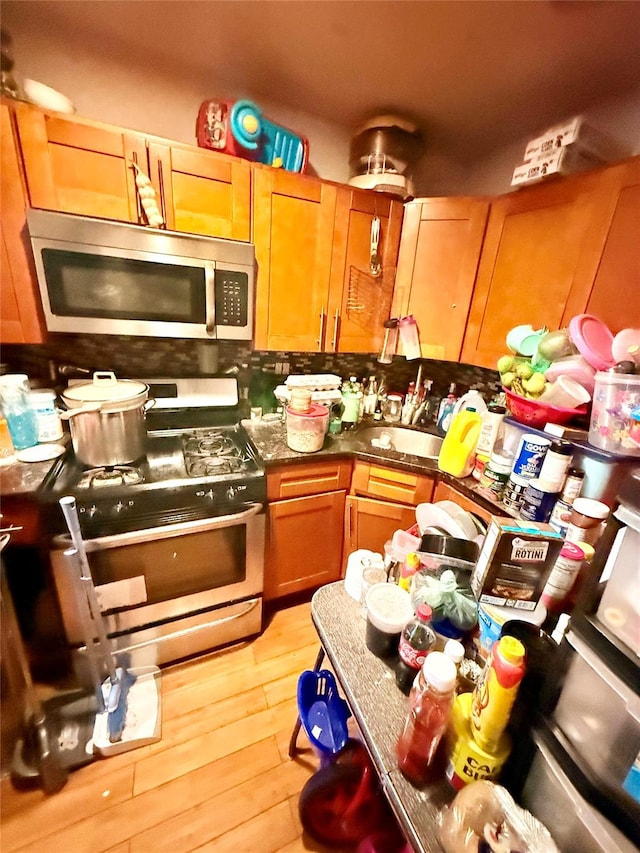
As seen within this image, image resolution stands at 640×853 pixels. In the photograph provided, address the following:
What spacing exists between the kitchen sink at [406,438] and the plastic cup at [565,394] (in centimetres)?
71

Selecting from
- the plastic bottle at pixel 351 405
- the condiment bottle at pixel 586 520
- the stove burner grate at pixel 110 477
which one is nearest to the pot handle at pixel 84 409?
the stove burner grate at pixel 110 477

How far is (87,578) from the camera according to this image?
1.10 metres

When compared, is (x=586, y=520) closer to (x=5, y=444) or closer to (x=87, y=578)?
(x=87, y=578)

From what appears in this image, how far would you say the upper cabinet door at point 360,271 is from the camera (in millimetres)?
1635

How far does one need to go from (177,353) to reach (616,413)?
5.94ft

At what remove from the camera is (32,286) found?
1249 millimetres

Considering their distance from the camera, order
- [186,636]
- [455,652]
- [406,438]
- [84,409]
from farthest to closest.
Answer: [406,438] → [186,636] → [84,409] → [455,652]

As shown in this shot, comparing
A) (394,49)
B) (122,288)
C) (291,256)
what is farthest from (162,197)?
(394,49)

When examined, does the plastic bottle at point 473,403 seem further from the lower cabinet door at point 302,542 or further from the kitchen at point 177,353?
the lower cabinet door at point 302,542

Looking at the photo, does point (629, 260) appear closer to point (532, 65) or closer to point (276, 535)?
point (532, 65)

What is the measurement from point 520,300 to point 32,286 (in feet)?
6.42

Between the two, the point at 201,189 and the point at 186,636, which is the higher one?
the point at 201,189

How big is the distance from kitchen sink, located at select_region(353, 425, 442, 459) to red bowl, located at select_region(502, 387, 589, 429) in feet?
2.05

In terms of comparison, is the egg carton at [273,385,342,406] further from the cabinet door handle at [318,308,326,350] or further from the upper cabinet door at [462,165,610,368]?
the upper cabinet door at [462,165,610,368]
